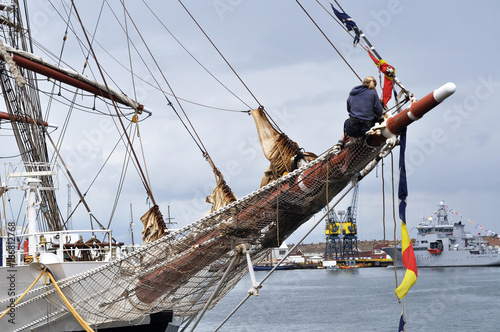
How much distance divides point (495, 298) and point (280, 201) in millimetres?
50817

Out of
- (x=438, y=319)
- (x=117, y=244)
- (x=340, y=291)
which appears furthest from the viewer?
(x=340, y=291)

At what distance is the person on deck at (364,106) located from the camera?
11.3 meters

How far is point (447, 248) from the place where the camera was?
119 meters

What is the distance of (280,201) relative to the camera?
A: 43.2 ft

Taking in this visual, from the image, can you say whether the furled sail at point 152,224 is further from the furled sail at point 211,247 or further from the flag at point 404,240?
the flag at point 404,240

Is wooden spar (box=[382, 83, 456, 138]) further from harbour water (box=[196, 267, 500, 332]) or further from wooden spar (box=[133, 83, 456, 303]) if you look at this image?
harbour water (box=[196, 267, 500, 332])

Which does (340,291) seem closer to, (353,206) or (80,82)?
(80,82)

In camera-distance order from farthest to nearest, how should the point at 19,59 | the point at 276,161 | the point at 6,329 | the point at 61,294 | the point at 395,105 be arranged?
the point at 19,59 → the point at 6,329 → the point at 61,294 → the point at 276,161 → the point at 395,105

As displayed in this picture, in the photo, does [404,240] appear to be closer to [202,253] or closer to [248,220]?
[248,220]

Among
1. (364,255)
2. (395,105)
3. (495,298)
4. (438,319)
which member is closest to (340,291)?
(495,298)

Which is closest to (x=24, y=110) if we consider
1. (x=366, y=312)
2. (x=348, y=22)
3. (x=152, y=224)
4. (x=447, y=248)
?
(x=152, y=224)

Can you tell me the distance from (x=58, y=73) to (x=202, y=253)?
492 inches

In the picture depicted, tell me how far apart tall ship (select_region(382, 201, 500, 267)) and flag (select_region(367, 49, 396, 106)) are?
353 feet

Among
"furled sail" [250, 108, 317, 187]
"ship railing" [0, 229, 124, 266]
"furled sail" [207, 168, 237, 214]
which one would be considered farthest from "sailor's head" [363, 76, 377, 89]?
"ship railing" [0, 229, 124, 266]
